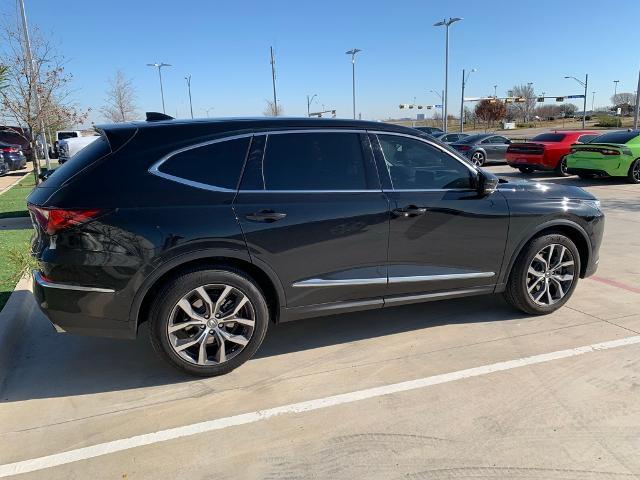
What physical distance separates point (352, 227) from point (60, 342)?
8.63 feet

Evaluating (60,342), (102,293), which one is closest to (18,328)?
(60,342)

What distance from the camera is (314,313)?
12.6 feet

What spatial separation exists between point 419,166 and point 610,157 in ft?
40.8

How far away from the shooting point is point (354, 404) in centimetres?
328

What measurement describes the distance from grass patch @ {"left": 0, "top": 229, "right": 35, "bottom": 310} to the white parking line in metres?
1.96

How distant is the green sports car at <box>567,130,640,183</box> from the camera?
14141 millimetres

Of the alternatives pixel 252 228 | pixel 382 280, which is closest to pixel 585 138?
pixel 382 280

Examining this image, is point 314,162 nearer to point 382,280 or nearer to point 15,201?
point 382,280

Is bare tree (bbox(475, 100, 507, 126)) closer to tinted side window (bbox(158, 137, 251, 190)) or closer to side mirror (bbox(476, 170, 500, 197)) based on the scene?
side mirror (bbox(476, 170, 500, 197))

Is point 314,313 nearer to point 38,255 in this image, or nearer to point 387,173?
point 387,173

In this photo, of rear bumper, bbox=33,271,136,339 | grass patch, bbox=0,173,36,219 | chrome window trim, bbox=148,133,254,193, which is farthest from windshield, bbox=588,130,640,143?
rear bumper, bbox=33,271,136,339

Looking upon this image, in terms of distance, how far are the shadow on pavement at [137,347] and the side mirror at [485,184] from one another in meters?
1.21

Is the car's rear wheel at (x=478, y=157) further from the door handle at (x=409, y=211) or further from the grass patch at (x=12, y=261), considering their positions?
the door handle at (x=409, y=211)

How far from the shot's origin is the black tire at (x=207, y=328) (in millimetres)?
3393
